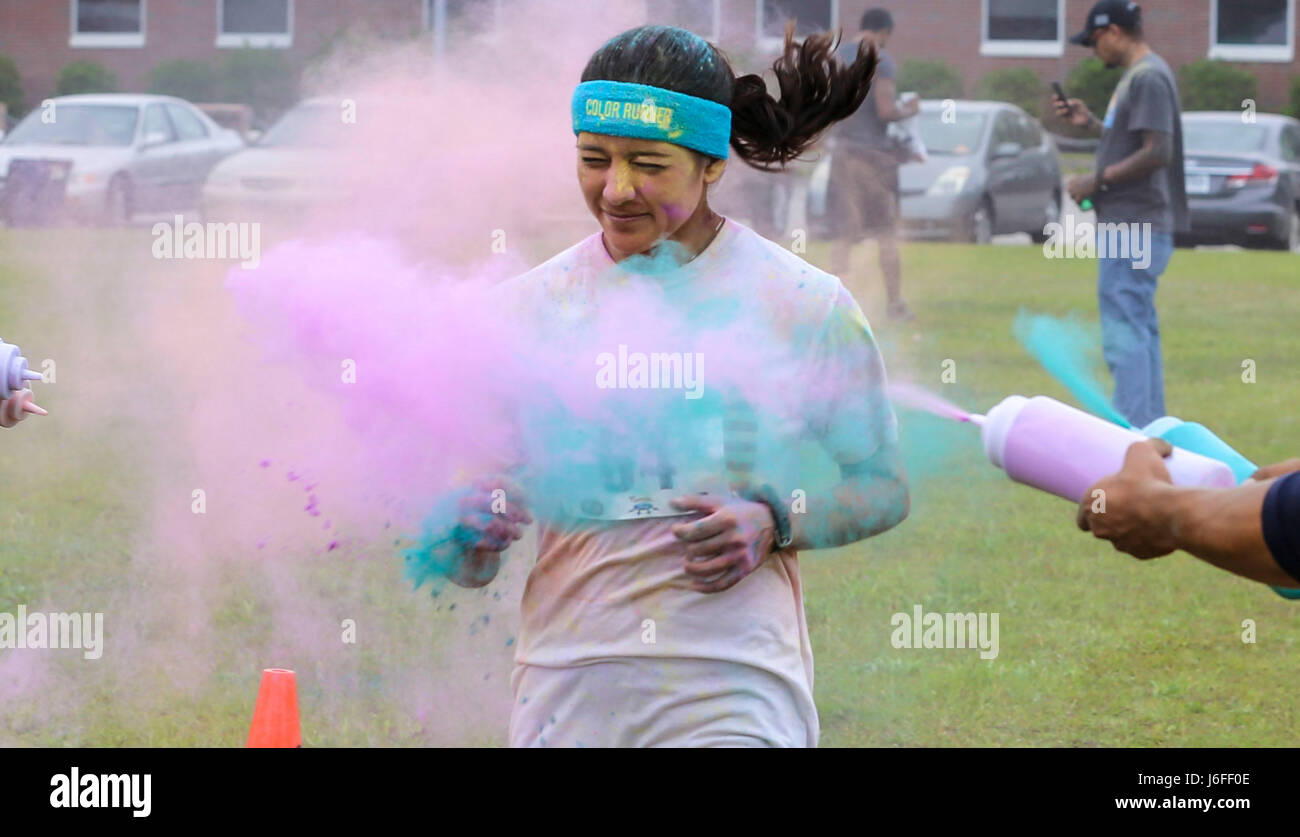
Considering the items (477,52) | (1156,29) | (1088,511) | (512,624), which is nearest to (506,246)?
(477,52)

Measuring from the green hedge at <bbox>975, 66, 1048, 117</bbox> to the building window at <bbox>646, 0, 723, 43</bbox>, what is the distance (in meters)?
25.6

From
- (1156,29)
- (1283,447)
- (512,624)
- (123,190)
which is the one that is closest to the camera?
(512,624)

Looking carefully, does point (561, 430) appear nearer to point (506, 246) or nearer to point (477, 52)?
point (506, 246)

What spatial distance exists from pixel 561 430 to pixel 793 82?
73cm

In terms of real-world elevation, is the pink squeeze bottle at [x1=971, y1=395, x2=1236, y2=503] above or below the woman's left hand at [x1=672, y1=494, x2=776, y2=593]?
above

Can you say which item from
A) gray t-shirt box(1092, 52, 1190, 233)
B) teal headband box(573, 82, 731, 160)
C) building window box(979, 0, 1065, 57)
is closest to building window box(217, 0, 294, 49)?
building window box(979, 0, 1065, 57)

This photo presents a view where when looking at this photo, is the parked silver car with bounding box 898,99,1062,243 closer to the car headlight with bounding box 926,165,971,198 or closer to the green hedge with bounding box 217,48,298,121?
the car headlight with bounding box 926,165,971,198

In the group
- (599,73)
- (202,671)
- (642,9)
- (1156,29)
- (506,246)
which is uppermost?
(1156,29)

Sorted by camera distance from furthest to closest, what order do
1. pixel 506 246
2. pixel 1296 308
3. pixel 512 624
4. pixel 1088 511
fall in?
pixel 1296 308
pixel 512 624
pixel 506 246
pixel 1088 511

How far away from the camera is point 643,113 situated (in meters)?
2.93

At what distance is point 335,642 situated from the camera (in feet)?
18.2

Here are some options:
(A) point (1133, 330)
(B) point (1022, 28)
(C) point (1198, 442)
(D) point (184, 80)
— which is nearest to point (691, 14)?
(C) point (1198, 442)

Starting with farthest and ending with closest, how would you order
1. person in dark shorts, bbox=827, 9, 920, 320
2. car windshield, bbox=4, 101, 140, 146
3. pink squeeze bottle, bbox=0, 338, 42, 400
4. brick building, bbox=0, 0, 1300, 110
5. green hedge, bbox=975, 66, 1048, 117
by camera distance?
brick building, bbox=0, 0, 1300, 110
green hedge, bbox=975, 66, 1048, 117
car windshield, bbox=4, 101, 140, 146
person in dark shorts, bbox=827, 9, 920, 320
pink squeeze bottle, bbox=0, 338, 42, 400

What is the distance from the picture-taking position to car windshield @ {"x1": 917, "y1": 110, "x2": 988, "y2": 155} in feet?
60.4
